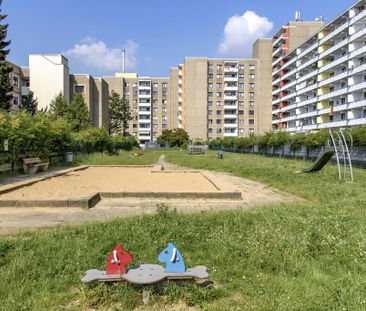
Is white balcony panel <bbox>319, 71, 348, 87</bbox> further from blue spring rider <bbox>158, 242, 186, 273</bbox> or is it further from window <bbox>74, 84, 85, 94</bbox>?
blue spring rider <bbox>158, 242, 186, 273</bbox>

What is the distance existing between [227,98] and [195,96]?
9.20 meters

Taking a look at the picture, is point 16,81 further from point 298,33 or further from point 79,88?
point 298,33

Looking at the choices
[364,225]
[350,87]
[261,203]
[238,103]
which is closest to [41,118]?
[261,203]

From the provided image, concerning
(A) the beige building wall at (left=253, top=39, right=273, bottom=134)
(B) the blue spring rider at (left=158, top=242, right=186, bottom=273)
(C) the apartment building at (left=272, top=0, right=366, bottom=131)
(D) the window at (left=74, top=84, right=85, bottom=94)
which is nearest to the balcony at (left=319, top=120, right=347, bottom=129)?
(C) the apartment building at (left=272, top=0, right=366, bottom=131)

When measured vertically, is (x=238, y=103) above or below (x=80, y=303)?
above

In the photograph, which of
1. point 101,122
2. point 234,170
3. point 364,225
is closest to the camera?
point 364,225

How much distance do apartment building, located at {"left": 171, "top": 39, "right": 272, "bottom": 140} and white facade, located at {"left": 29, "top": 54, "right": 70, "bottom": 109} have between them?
41501mm

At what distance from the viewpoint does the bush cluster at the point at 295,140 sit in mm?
27062

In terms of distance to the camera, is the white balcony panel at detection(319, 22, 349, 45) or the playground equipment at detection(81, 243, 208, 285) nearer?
the playground equipment at detection(81, 243, 208, 285)

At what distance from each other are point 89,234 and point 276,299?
127 inches

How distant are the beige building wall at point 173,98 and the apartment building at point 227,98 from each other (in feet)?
23.9

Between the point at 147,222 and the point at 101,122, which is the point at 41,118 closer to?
the point at 147,222

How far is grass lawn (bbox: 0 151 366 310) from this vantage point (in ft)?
11.5

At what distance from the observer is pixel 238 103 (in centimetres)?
10356
